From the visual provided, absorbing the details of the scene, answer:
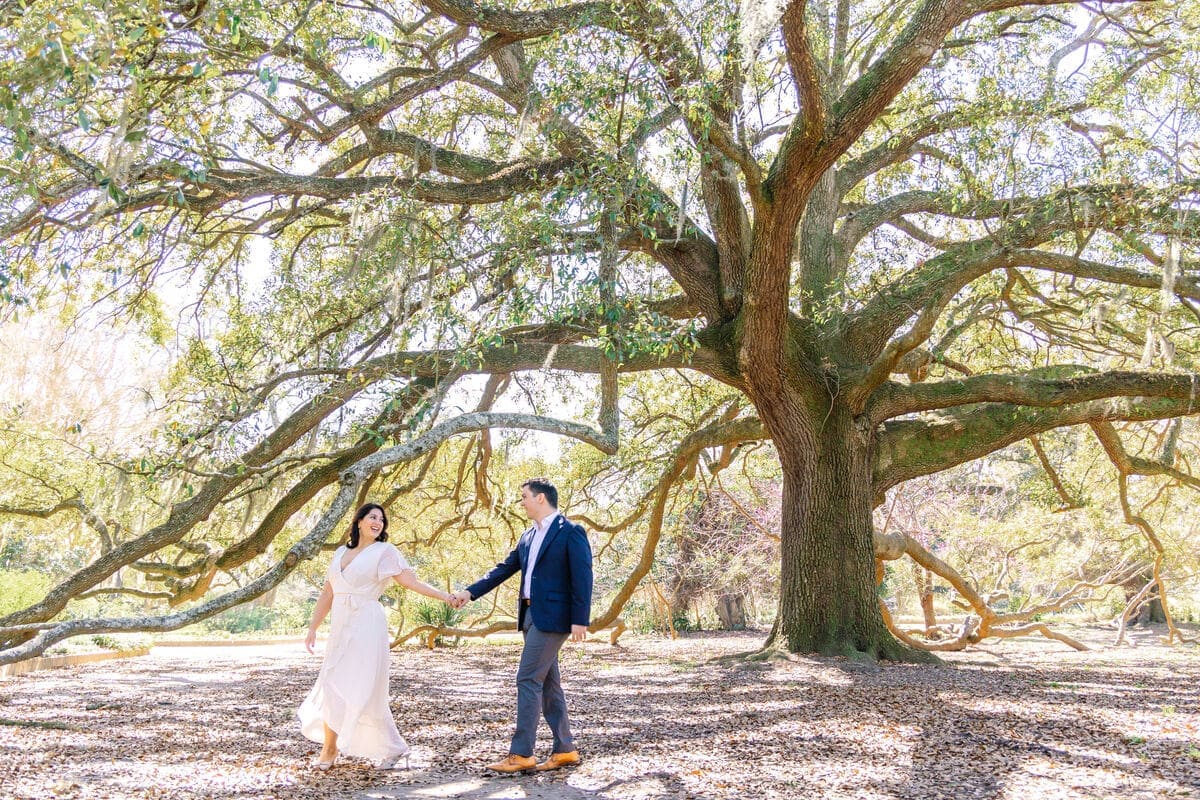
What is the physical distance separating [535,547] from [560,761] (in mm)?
1112

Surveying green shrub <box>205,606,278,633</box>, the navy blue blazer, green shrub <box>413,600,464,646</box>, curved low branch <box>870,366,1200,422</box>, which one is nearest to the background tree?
curved low branch <box>870,366,1200,422</box>

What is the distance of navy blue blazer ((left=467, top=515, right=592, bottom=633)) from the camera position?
4.50 meters

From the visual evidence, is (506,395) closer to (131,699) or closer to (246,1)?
(131,699)

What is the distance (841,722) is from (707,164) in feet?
15.1

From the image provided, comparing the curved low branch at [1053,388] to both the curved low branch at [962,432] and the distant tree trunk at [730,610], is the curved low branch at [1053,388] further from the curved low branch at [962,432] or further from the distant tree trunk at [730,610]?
the distant tree trunk at [730,610]

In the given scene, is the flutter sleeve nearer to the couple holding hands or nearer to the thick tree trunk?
the couple holding hands

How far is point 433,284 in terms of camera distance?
22.5ft

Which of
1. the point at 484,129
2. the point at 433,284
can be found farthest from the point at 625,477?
the point at 433,284

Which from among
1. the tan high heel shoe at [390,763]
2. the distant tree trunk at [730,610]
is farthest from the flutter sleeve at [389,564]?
the distant tree trunk at [730,610]

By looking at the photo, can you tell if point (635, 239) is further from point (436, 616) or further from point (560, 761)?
point (436, 616)

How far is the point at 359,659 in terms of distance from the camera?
15.4 feet

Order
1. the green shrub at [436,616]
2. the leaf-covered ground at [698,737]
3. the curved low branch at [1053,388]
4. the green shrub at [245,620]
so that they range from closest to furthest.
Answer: the leaf-covered ground at [698,737]
the curved low branch at [1053,388]
the green shrub at [436,616]
the green shrub at [245,620]

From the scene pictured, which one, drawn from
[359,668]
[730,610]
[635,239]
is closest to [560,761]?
[359,668]

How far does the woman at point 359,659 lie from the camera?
458 cm
